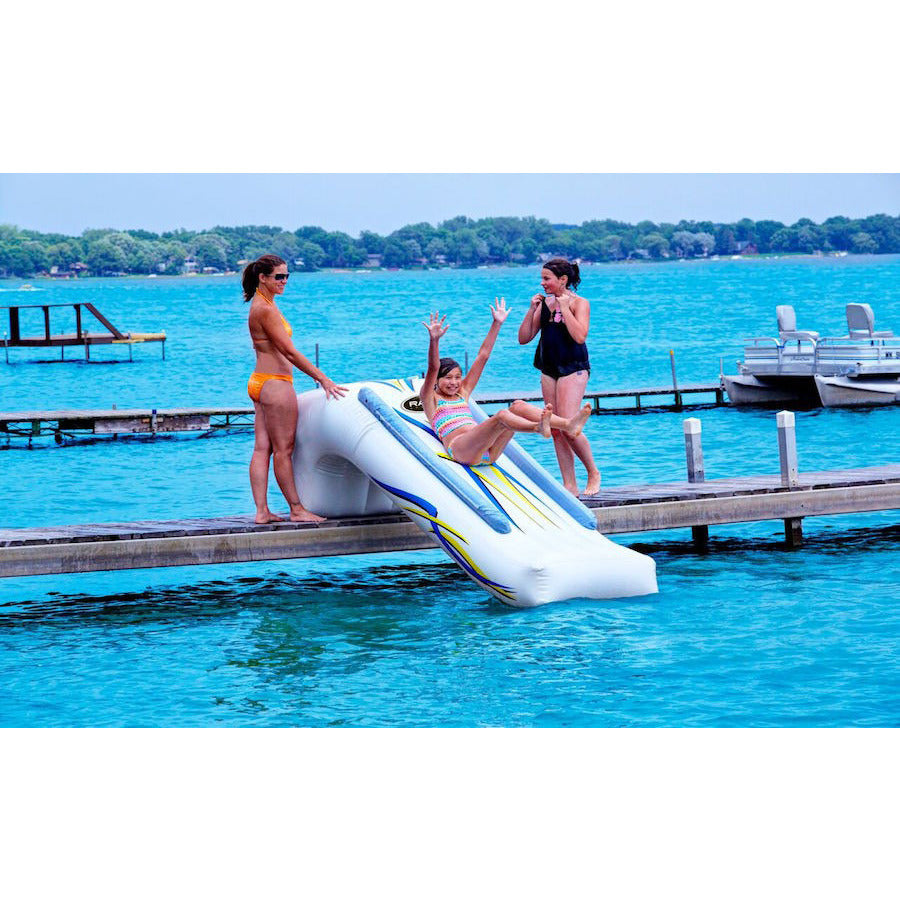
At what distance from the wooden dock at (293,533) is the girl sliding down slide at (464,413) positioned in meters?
0.94

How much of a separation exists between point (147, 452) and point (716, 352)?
121ft

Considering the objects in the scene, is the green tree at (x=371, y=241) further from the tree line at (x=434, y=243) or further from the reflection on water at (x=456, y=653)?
the reflection on water at (x=456, y=653)

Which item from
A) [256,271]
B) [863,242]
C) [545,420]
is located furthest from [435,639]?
[863,242]

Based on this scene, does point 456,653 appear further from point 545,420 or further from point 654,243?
point 654,243

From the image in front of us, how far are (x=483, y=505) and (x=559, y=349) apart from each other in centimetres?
160

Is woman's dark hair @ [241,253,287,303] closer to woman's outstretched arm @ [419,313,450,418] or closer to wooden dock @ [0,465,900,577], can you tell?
woman's outstretched arm @ [419,313,450,418]

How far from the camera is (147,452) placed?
24938 mm

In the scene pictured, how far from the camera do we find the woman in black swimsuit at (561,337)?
10617 mm

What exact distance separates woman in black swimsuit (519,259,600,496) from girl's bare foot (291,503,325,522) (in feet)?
5.80

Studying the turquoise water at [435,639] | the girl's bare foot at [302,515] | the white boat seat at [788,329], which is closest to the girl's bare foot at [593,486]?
the turquoise water at [435,639]

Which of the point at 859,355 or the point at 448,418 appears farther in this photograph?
the point at 859,355

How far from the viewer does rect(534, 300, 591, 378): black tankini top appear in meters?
10.8

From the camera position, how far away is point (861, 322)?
28.8 metres
